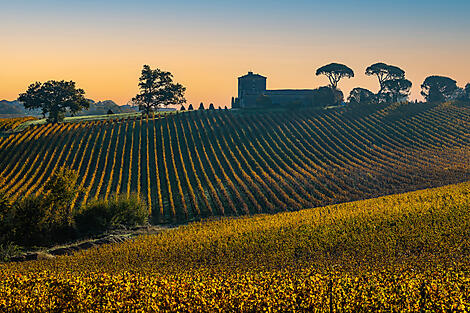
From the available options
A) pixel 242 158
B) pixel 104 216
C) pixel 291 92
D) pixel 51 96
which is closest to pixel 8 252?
pixel 104 216

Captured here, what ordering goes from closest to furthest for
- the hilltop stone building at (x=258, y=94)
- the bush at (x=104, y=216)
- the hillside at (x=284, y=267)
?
the hillside at (x=284, y=267) → the bush at (x=104, y=216) → the hilltop stone building at (x=258, y=94)

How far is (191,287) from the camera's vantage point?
584 inches

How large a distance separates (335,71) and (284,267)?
4249 inches

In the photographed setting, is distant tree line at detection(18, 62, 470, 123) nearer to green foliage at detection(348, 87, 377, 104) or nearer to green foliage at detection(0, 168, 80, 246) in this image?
green foliage at detection(348, 87, 377, 104)

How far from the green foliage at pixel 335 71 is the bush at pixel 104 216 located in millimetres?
96742

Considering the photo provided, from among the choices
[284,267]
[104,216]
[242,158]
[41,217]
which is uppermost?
[242,158]

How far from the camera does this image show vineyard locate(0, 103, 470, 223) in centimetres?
4625

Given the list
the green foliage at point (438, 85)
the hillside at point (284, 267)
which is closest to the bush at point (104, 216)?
the hillside at point (284, 267)

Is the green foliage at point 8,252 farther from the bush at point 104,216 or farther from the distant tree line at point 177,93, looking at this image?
the distant tree line at point 177,93

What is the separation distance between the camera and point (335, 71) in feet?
397

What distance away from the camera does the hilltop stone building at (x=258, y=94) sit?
4198 inches

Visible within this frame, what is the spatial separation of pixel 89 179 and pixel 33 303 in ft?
129

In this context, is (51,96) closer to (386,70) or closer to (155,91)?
(155,91)

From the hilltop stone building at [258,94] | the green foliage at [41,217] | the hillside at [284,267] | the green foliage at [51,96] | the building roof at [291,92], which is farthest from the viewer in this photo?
the building roof at [291,92]
